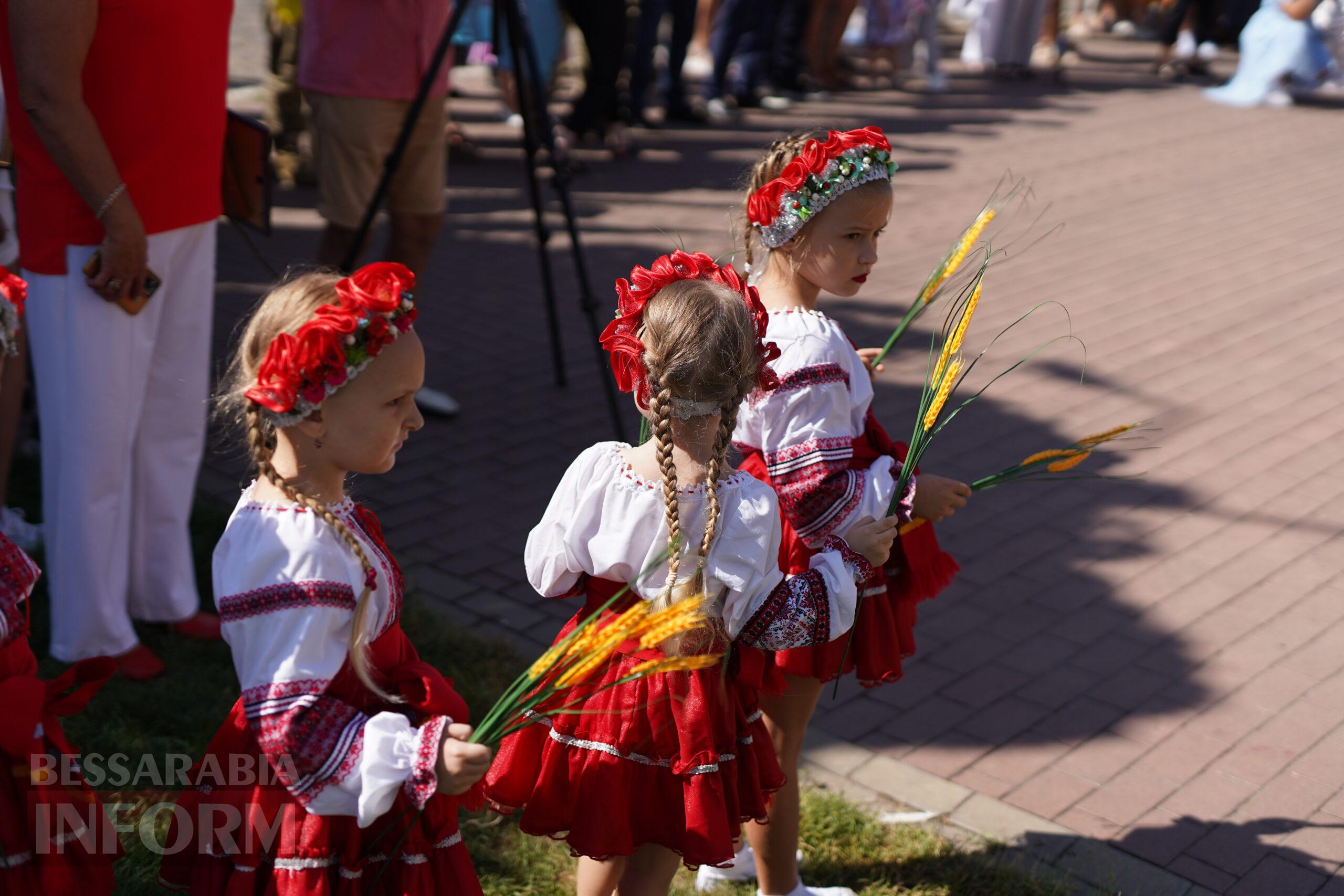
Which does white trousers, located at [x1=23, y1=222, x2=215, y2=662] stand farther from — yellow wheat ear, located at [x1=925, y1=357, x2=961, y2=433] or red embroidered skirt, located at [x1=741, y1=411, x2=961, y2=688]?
yellow wheat ear, located at [x1=925, y1=357, x2=961, y2=433]

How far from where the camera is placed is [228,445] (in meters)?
5.14

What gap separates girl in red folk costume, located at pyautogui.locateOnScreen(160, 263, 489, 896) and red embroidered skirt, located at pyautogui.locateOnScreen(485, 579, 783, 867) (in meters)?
0.24

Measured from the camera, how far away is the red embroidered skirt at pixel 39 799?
197 cm

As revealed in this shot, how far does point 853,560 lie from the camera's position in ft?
7.73

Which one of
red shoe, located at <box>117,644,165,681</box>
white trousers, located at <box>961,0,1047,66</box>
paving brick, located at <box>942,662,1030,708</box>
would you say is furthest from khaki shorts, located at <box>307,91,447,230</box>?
white trousers, located at <box>961,0,1047,66</box>

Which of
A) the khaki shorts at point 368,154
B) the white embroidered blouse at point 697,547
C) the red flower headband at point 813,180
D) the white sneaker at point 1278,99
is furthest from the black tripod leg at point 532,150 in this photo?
the white sneaker at point 1278,99

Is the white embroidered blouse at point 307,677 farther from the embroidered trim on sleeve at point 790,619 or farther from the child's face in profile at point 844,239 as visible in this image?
the child's face in profile at point 844,239

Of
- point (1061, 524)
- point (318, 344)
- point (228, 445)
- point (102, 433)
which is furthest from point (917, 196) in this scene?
point (318, 344)

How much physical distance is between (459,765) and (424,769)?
0.05 metres

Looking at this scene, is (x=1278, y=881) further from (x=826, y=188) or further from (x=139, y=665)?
(x=139, y=665)

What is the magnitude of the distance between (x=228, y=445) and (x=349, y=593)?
3481 millimetres

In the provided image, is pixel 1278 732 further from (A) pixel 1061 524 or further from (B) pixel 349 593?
(B) pixel 349 593

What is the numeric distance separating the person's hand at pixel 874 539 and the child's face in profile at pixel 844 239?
534 mm

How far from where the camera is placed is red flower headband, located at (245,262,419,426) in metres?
1.88
